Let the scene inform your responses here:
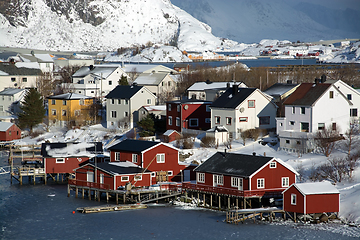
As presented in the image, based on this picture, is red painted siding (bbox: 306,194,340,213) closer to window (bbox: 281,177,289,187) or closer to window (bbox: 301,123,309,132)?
window (bbox: 281,177,289,187)

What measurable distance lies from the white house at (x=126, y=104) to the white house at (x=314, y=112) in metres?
19.6

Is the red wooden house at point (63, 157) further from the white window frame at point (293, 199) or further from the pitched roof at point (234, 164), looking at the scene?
the white window frame at point (293, 199)

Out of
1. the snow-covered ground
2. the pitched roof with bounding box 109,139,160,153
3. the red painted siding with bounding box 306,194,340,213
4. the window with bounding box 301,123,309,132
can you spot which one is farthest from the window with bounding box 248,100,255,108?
the red painted siding with bounding box 306,194,340,213

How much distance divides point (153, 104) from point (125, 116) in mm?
3803

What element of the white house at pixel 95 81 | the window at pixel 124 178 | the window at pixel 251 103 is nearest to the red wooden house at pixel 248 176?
the window at pixel 124 178

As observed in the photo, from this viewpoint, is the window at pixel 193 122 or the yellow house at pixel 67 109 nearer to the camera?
the window at pixel 193 122

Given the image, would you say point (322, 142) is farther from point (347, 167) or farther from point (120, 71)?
point (120, 71)

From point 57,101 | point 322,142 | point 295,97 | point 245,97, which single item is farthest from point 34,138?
point 322,142

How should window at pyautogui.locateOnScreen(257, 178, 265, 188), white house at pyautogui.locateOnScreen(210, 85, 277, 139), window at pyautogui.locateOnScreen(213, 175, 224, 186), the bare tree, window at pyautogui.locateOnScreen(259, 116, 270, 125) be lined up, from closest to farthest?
window at pyautogui.locateOnScreen(257, 178, 265, 188) < window at pyautogui.locateOnScreen(213, 175, 224, 186) < the bare tree < white house at pyautogui.locateOnScreen(210, 85, 277, 139) < window at pyautogui.locateOnScreen(259, 116, 270, 125)

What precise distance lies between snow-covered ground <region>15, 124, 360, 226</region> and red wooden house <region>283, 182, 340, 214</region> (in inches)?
43.1

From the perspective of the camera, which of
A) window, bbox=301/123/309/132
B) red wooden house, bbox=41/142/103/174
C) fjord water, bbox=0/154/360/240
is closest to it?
fjord water, bbox=0/154/360/240

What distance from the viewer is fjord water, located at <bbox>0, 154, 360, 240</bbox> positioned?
29219 millimetres

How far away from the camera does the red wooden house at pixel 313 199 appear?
98.5ft

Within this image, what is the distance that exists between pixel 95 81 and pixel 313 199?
5606cm
